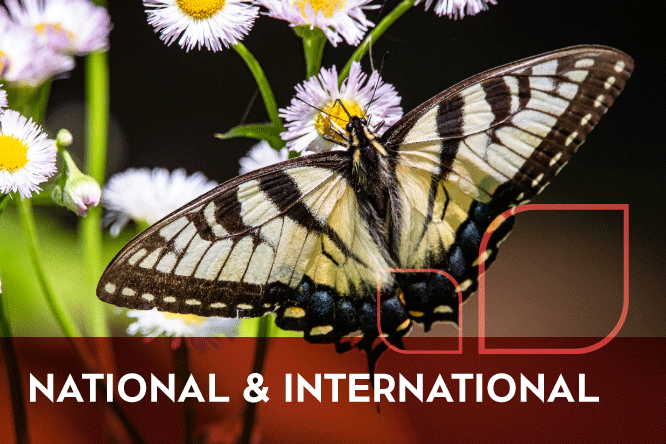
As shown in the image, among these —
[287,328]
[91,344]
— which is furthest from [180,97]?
[287,328]

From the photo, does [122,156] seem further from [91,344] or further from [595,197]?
[595,197]

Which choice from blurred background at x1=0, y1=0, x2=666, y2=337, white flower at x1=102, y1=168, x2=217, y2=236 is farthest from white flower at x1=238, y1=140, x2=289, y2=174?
blurred background at x1=0, y1=0, x2=666, y2=337

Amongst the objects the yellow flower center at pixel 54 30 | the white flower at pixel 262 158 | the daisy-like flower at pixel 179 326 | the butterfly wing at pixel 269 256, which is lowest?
the daisy-like flower at pixel 179 326

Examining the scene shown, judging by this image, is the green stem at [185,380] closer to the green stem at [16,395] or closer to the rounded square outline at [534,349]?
the green stem at [16,395]

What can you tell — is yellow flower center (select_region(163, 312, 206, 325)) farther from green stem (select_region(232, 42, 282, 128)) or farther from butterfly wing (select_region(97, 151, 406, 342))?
green stem (select_region(232, 42, 282, 128))

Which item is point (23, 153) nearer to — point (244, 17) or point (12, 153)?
point (12, 153)

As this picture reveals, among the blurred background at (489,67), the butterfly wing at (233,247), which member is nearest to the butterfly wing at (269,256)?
the butterfly wing at (233,247)

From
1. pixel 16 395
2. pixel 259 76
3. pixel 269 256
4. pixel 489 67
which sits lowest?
pixel 16 395

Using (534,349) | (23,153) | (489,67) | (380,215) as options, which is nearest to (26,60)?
(23,153)
